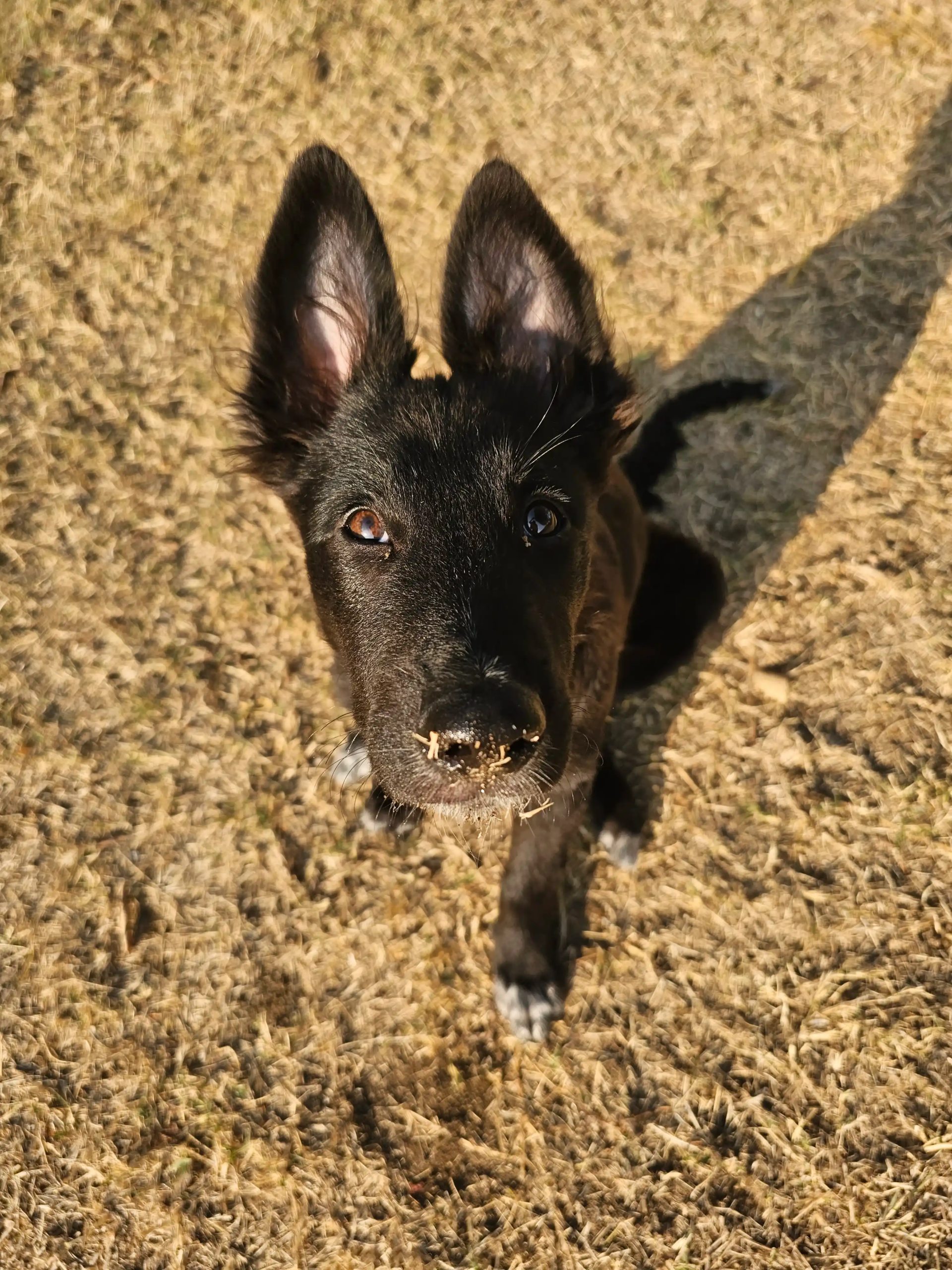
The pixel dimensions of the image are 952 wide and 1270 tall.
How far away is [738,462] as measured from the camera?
4.22m

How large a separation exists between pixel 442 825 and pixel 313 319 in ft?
5.59

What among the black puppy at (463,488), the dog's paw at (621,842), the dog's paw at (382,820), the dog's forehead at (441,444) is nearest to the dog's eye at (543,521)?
the black puppy at (463,488)

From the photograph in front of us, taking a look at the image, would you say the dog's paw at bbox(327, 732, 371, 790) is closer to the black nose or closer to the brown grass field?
the brown grass field

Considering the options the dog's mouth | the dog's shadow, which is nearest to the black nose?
the dog's mouth

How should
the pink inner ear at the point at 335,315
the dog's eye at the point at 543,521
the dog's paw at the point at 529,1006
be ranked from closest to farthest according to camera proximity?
the dog's eye at the point at 543,521 < the pink inner ear at the point at 335,315 < the dog's paw at the point at 529,1006

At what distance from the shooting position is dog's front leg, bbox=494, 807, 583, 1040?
10.2ft

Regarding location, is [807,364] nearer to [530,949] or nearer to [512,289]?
[512,289]

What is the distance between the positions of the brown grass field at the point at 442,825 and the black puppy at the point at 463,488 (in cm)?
39

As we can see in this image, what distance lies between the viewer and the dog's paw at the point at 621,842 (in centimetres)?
352

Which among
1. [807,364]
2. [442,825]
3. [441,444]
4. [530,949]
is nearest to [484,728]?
[441,444]

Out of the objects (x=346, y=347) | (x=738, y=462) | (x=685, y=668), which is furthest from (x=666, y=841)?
(x=346, y=347)

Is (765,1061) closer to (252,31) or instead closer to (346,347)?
(346,347)

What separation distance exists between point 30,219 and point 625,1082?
480 cm

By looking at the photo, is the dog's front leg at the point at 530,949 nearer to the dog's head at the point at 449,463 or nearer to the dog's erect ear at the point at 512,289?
the dog's head at the point at 449,463
